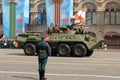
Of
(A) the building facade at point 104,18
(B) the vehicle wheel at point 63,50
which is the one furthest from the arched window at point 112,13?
(B) the vehicle wheel at point 63,50

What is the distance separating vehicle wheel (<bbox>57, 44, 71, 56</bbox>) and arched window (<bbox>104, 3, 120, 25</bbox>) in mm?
35442

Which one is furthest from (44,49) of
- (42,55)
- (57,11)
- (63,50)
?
(57,11)

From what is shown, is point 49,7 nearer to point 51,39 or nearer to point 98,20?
point 98,20

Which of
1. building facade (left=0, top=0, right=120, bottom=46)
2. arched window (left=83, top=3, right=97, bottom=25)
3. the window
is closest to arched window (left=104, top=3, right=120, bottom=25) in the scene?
building facade (left=0, top=0, right=120, bottom=46)

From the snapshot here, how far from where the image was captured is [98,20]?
2517 inches

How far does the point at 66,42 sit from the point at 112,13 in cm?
3556

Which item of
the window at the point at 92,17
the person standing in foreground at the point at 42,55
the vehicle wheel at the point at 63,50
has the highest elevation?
the window at the point at 92,17

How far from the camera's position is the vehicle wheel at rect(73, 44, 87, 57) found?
28.8 metres

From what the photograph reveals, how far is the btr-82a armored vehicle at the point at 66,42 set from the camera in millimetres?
29091

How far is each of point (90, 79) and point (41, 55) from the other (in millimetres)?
1948

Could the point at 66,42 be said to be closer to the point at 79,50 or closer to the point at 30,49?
the point at 79,50

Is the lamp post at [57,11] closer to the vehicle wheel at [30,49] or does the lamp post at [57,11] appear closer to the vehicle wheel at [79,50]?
the vehicle wheel at [30,49]

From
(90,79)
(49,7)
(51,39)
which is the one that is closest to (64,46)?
(51,39)

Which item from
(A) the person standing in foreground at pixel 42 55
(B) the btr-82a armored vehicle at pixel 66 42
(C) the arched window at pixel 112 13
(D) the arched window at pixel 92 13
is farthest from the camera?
(D) the arched window at pixel 92 13
